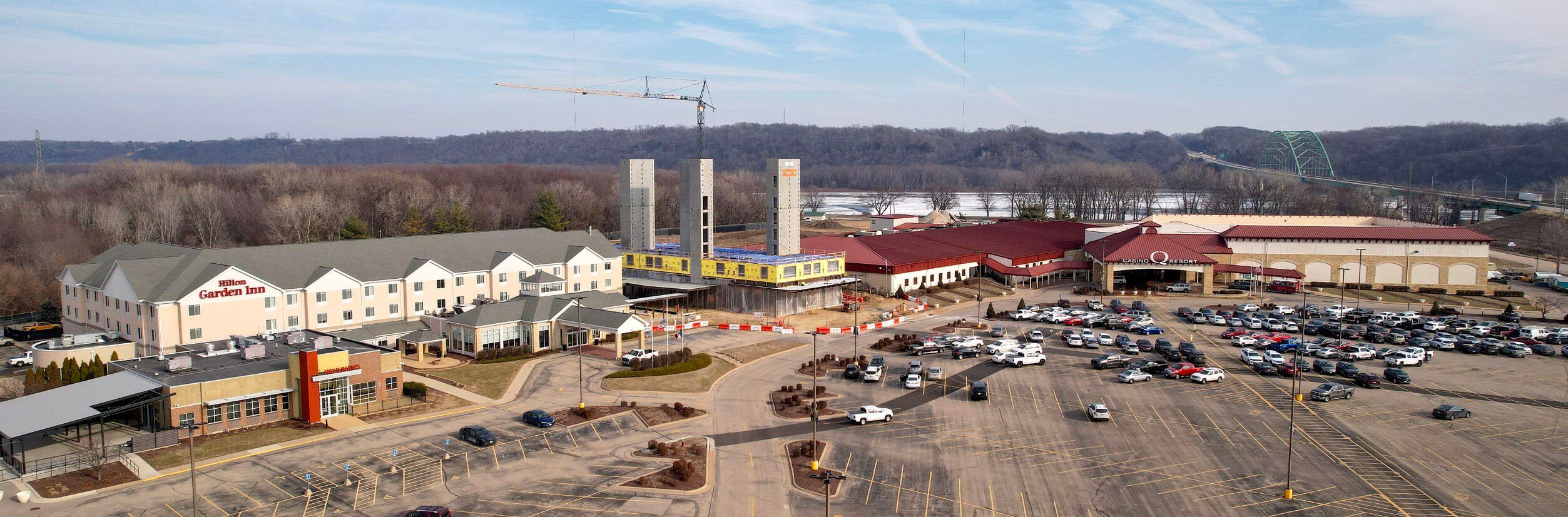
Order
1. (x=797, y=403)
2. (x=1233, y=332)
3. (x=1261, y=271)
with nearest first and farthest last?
(x=797, y=403)
(x=1233, y=332)
(x=1261, y=271)

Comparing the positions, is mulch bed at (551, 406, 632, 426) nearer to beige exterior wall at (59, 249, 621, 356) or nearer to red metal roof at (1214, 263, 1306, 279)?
beige exterior wall at (59, 249, 621, 356)

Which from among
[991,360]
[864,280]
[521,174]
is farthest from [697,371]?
[521,174]

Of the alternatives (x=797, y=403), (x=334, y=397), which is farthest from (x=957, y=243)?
(x=334, y=397)

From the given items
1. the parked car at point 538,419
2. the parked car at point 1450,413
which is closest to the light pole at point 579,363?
the parked car at point 538,419

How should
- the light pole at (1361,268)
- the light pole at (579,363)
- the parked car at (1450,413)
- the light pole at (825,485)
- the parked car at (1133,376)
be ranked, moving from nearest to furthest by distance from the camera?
the light pole at (825,485) → the parked car at (1450,413) → the light pole at (579,363) → the parked car at (1133,376) → the light pole at (1361,268)

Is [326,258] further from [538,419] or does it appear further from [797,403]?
[797,403]

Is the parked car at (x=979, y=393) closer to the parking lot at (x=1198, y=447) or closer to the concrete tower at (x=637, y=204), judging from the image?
the parking lot at (x=1198, y=447)
